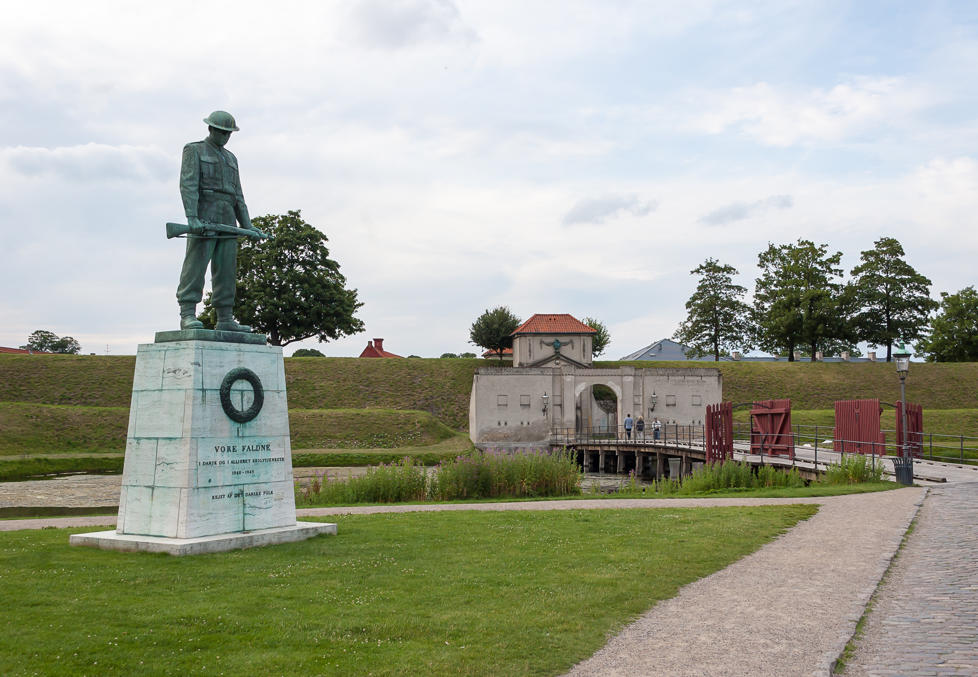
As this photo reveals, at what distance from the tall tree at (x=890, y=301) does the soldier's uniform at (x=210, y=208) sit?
65.1 meters

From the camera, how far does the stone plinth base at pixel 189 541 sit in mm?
9930

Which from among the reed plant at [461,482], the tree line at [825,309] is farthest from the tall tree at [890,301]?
the reed plant at [461,482]

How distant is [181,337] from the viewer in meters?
11.0

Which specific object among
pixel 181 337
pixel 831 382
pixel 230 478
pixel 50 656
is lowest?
pixel 50 656

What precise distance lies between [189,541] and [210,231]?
4.42 meters

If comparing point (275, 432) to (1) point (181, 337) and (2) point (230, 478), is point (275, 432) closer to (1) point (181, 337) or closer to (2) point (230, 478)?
(2) point (230, 478)

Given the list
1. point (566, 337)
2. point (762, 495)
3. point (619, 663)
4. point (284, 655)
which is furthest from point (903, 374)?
point (566, 337)

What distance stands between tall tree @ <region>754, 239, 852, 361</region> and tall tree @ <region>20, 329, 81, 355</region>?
78.3 m

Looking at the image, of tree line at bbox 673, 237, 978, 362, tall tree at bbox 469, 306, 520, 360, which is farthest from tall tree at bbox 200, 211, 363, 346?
tree line at bbox 673, 237, 978, 362

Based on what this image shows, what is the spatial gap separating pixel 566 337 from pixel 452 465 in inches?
1356

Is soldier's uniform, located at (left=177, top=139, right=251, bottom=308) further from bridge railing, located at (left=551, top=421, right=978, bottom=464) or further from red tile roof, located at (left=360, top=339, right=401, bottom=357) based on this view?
red tile roof, located at (left=360, top=339, right=401, bottom=357)

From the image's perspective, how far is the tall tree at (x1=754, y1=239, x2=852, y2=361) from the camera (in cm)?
6575

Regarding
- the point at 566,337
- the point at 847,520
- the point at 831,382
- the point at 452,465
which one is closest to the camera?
the point at 847,520

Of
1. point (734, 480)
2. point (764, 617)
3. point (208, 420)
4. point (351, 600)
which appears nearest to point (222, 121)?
point (208, 420)
